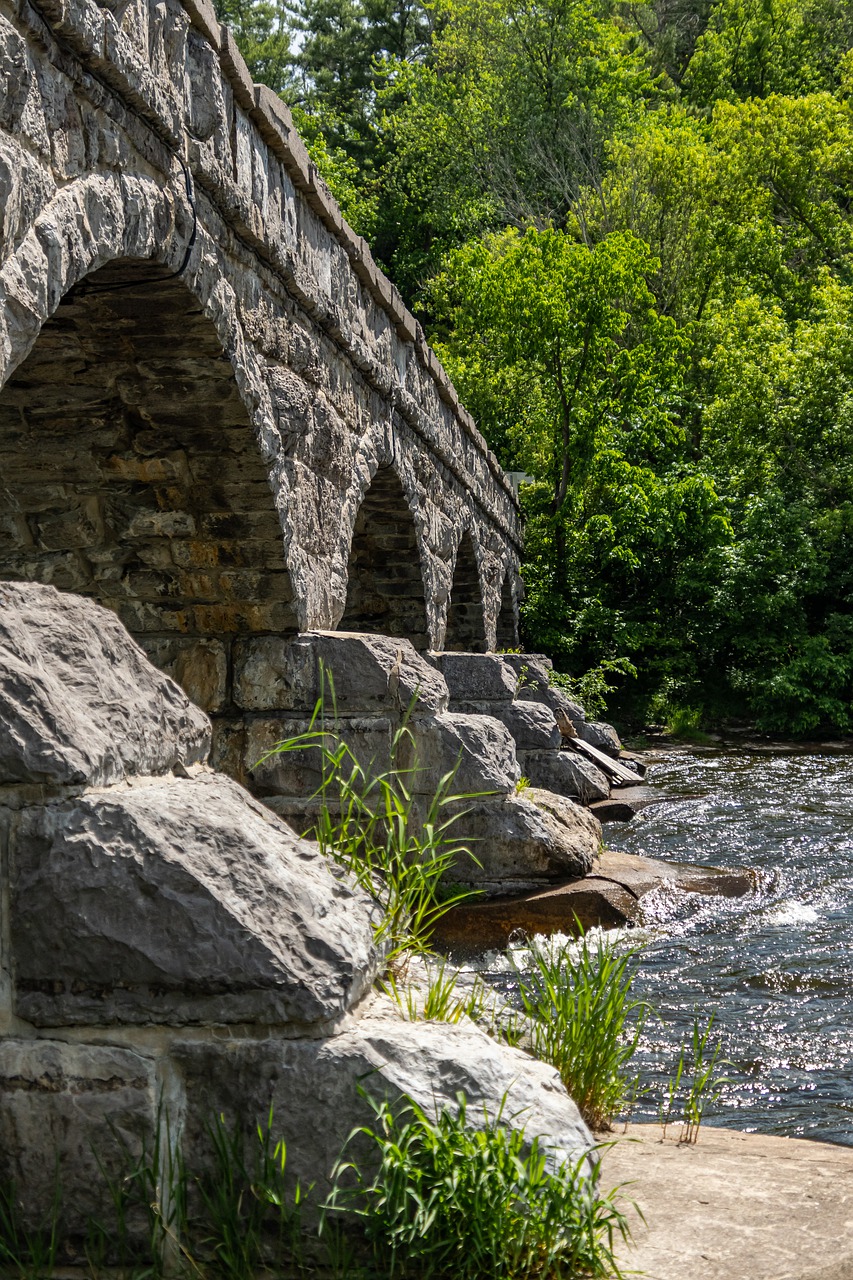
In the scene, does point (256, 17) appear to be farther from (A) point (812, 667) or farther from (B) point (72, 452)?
(B) point (72, 452)

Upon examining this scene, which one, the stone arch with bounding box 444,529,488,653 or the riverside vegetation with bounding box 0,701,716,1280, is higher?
the stone arch with bounding box 444,529,488,653

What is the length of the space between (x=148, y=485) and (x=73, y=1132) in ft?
13.0

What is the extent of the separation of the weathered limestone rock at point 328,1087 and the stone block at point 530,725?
6.67 metres

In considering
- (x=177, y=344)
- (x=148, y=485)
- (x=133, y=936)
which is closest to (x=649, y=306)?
(x=148, y=485)

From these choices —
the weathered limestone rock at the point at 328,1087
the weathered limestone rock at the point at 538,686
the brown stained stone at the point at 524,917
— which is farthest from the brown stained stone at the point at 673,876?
the weathered limestone rock at the point at 328,1087

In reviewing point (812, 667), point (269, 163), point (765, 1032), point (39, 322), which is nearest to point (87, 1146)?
point (39, 322)

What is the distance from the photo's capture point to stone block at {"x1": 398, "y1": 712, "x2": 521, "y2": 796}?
20.1 feet

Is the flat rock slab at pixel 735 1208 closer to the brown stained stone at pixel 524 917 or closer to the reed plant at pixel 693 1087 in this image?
the reed plant at pixel 693 1087

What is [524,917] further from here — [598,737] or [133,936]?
[598,737]

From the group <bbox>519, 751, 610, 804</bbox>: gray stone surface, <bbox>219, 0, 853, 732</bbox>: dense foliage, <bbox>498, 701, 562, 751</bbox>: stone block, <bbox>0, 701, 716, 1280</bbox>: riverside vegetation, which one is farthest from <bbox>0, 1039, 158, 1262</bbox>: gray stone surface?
<bbox>219, 0, 853, 732</bbox>: dense foliage

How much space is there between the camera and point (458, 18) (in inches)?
1256

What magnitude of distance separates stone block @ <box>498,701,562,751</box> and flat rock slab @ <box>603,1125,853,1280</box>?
5.93 meters

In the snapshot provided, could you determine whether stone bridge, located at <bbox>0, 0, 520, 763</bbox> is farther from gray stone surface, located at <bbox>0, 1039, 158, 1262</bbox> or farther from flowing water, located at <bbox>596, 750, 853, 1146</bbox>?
flowing water, located at <bbox>596, 750, 853, 1146</bbox>

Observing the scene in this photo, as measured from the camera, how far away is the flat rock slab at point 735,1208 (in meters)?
2.36
